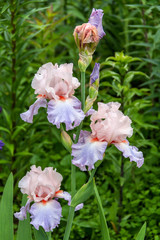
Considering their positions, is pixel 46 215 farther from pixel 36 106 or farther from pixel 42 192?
pixel 36 106

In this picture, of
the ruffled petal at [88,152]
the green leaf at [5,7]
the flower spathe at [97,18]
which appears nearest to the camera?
the ruffled petal at [88,152]

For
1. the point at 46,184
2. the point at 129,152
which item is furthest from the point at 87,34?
the point at 46,184

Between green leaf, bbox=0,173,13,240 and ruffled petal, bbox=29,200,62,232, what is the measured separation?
10.6 inches

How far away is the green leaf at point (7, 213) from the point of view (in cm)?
152

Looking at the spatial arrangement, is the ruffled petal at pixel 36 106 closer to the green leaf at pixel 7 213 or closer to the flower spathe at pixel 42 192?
the flower spathe at pixel 42 192

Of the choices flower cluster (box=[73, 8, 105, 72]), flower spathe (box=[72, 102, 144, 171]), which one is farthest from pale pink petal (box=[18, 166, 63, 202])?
flower cluster (box=[73, 8, 105, 72])

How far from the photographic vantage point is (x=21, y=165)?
268 centimetres

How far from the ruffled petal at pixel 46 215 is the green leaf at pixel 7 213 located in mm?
268

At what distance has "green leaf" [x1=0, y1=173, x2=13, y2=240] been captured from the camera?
1.52 m

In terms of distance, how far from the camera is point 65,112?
1.20 meters

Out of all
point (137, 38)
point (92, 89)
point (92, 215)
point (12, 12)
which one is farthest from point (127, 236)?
point (137, 38)

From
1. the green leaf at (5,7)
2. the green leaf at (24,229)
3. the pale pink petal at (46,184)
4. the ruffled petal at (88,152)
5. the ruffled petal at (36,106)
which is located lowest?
the green leaf at (24,229)

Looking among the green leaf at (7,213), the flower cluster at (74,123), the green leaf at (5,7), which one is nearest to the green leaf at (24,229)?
the green leaf at (7,213)

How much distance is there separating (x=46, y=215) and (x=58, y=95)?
16.2 inches
